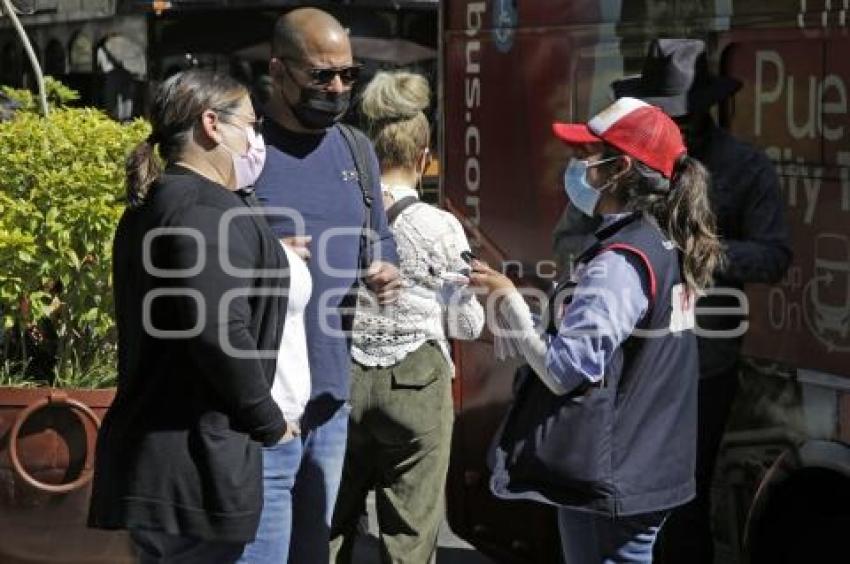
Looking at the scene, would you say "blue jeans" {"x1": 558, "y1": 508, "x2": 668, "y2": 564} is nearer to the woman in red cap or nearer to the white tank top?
the woman in red cap

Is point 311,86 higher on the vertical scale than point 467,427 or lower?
higher

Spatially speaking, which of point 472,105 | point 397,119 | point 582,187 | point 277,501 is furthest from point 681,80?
point 277,501

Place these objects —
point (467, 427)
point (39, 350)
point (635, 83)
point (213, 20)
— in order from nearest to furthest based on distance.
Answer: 1. point (635, 83)
2. point (39, 350)
3. point (467, 427)
4. point (213, 20)

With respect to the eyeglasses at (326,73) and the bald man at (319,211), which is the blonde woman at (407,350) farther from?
the eyeglasses at (326,73)

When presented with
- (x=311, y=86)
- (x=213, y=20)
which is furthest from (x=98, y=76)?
(x=311, y=86)

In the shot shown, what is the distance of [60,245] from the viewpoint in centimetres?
551

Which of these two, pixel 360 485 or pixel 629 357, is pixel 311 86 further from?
pixel 360 485

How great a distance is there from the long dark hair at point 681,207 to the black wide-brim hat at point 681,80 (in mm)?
770

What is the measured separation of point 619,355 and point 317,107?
1.10m

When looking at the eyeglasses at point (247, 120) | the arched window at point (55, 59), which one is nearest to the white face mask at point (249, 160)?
the eyeglasses at point (247, 120)

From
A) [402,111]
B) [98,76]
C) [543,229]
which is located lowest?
[98,76]

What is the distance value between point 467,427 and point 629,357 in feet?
7.56

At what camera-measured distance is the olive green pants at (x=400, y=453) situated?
5297 millimetres

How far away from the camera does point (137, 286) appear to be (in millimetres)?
3791
